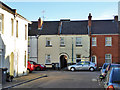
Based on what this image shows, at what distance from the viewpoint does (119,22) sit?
142 ft

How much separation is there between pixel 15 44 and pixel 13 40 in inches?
27.8

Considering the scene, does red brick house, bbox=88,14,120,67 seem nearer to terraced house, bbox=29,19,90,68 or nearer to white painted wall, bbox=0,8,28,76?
terraced house, bbox=29,19,90,68

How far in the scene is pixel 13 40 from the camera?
70.5 feet

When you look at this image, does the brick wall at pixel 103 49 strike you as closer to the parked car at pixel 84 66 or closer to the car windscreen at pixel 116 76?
the parked car at pixel 84 66

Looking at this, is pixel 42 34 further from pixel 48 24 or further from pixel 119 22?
pixel 119 22

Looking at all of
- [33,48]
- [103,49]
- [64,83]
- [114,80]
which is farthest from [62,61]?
[114,80]

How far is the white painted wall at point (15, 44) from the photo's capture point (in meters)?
19.5

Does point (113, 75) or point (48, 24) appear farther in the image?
point (48, 24)

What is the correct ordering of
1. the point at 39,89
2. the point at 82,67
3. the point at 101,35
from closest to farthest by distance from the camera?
the point at 39,89
the point at 82,67
the point at 101,35

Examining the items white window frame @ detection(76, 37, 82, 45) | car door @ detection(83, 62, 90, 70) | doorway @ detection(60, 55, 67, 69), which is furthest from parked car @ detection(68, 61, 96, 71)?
doorway @ detection(60, 55, 67, 69)

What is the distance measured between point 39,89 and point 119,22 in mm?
31707

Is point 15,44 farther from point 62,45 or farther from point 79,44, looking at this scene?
point 79,44

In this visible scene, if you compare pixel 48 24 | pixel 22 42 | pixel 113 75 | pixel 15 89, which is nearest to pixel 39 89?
pixel 15 89

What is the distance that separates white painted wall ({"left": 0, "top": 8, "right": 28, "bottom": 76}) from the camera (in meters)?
19.5
